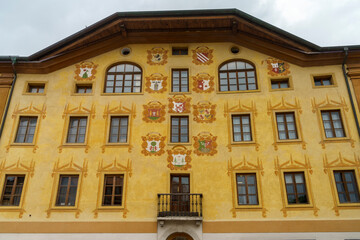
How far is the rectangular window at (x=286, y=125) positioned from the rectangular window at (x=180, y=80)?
559cm

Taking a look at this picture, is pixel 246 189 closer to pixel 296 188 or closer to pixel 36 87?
pixel 296 188

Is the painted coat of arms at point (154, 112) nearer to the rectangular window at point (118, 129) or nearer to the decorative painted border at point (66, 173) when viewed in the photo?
the rectangular window at point (118, 129)

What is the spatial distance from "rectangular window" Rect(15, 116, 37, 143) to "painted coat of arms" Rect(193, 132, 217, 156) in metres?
9.28

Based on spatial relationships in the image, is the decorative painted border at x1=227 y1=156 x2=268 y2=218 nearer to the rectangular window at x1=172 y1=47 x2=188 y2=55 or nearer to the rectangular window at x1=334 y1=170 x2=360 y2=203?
the rectangular window at x1=334 y1=170 x2=360 y2=203

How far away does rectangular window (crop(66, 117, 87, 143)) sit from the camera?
55.4 feet

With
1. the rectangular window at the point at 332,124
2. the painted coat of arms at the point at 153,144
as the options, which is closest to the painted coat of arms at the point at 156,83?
the painted coat of arms at the point at 153,144

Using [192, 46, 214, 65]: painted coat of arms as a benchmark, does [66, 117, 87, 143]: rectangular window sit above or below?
below

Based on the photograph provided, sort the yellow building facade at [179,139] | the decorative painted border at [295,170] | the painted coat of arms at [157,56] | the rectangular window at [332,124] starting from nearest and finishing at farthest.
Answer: the decorative painted border at [295,170], the yellow building facade at [179,139], the rectangular window at [332,124], the painted coat of arms at [157,56]

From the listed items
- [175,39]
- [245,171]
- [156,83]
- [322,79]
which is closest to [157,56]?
[175,39]

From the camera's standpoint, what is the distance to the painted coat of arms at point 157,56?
1881 centimetres

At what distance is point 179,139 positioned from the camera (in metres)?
16.6

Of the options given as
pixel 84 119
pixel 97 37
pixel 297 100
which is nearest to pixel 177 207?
pixel 84 119

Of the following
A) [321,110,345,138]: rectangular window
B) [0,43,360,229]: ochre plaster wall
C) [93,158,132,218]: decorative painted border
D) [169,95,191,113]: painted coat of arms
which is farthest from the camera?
[169,95,191,113]: painted coat of arms

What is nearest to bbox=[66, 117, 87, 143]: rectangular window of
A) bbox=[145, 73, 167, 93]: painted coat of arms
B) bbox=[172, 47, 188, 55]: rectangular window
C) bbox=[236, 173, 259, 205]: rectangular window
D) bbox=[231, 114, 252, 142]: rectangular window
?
bbox=[145, 73, 167, 93]: painted coat of arms
